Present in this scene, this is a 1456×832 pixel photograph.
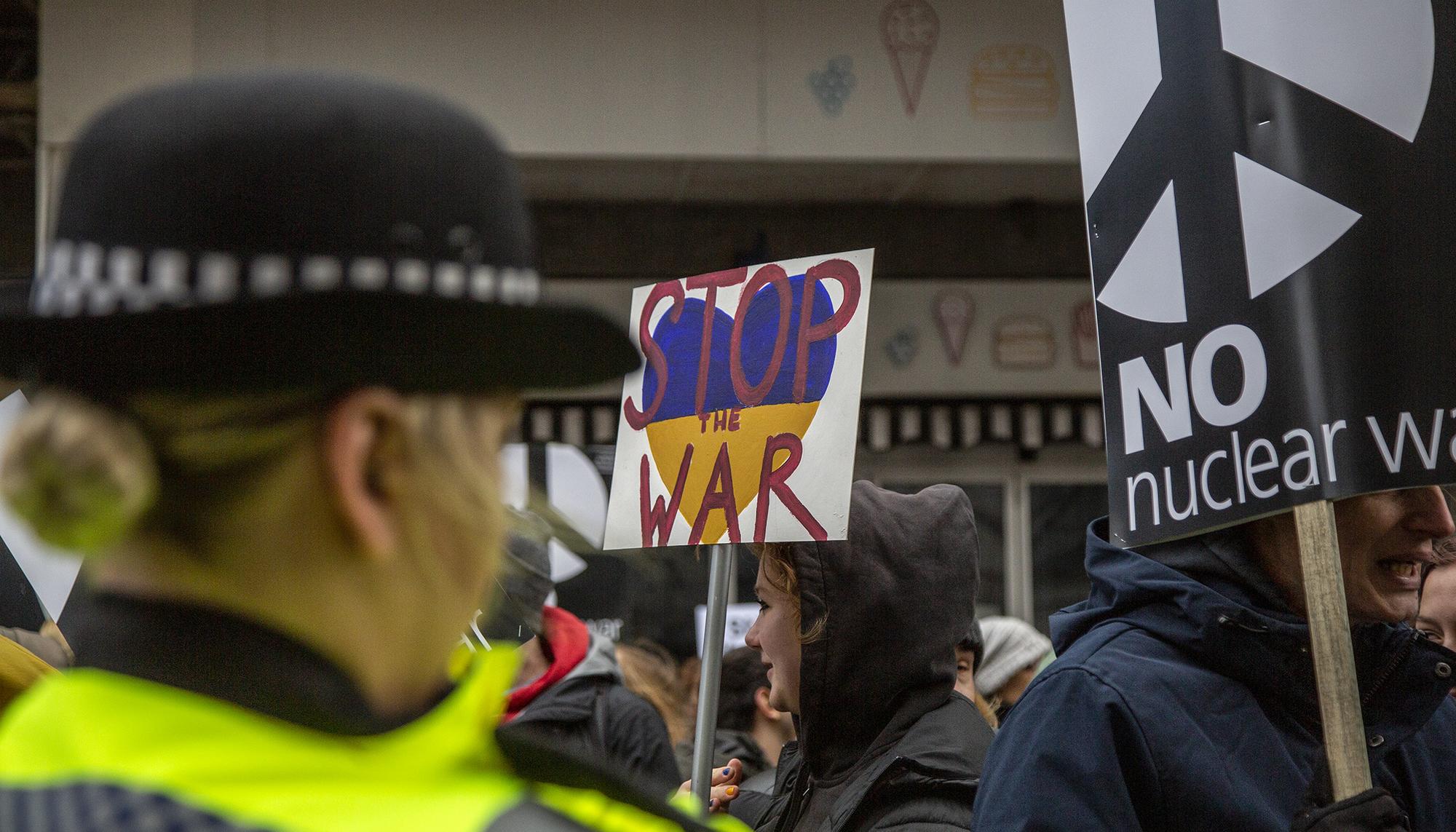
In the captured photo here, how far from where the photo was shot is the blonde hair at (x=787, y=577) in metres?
2.25

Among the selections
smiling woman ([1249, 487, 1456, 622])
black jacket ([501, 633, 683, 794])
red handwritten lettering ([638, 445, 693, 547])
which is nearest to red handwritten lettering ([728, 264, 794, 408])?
red handwritten lettering ([638, 445, 693, 547])

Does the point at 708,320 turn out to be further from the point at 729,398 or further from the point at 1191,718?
the point at 1191,718

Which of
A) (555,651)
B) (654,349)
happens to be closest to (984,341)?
(555,651)

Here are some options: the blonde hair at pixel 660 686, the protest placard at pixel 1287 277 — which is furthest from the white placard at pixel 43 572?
the blonde hair at pixel 660 686

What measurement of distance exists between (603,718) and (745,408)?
1616 millimetres

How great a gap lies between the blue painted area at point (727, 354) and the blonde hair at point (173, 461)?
64.5 inches

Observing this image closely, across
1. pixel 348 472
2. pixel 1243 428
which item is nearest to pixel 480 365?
pixel 348 472

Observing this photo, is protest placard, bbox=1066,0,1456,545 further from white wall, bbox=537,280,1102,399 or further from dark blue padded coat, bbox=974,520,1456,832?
white wall, bbox=537,280,1102,399

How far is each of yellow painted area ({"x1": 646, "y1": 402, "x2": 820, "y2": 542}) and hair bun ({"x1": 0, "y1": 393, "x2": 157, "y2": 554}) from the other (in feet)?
5.48

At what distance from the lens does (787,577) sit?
7.57 ft

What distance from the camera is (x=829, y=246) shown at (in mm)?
9508

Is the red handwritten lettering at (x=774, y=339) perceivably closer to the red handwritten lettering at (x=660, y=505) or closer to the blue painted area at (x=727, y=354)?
the blue painted area at (x=727, y=354)

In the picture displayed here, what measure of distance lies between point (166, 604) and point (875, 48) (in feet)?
27.0

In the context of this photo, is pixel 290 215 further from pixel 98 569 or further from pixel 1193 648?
pixel 1193 648
